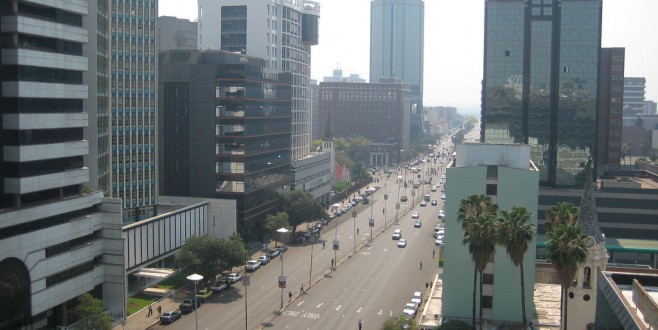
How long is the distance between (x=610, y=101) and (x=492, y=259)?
103m

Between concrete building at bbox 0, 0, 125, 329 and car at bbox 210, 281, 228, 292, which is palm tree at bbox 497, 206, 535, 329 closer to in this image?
concrete building at bbox 0, 0, 125, 329

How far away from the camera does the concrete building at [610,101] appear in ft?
557

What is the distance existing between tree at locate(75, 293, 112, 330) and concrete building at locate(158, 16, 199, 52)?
10280cm

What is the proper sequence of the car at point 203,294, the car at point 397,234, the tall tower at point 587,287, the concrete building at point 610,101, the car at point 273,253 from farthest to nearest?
the concrete building at point 610,101, the car at point 397,234, the car at point 273,253, the car at point 203,294, the tall tower at point 587,287

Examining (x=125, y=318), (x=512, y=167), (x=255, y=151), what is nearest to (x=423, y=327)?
(x=512, y=167)

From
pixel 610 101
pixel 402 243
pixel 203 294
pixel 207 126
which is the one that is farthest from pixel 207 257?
pixel 610 101

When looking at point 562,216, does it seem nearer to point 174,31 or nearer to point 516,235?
point 516,235

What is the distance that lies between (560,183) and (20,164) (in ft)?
365

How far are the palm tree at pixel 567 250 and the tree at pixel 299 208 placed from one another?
269ft

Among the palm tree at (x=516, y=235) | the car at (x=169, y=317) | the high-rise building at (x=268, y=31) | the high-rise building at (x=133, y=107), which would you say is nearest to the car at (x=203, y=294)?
the car at (x=169, y=317)

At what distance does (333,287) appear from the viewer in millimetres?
106125

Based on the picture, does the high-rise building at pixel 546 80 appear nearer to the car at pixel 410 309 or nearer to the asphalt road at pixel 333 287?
the asphalt road at pixel 333 287

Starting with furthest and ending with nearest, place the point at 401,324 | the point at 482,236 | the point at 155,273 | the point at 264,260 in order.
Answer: the point at 264,260
the point at 155,273
the point at 401,324
the point at 482,236

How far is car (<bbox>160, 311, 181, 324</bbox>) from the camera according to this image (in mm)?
86500
